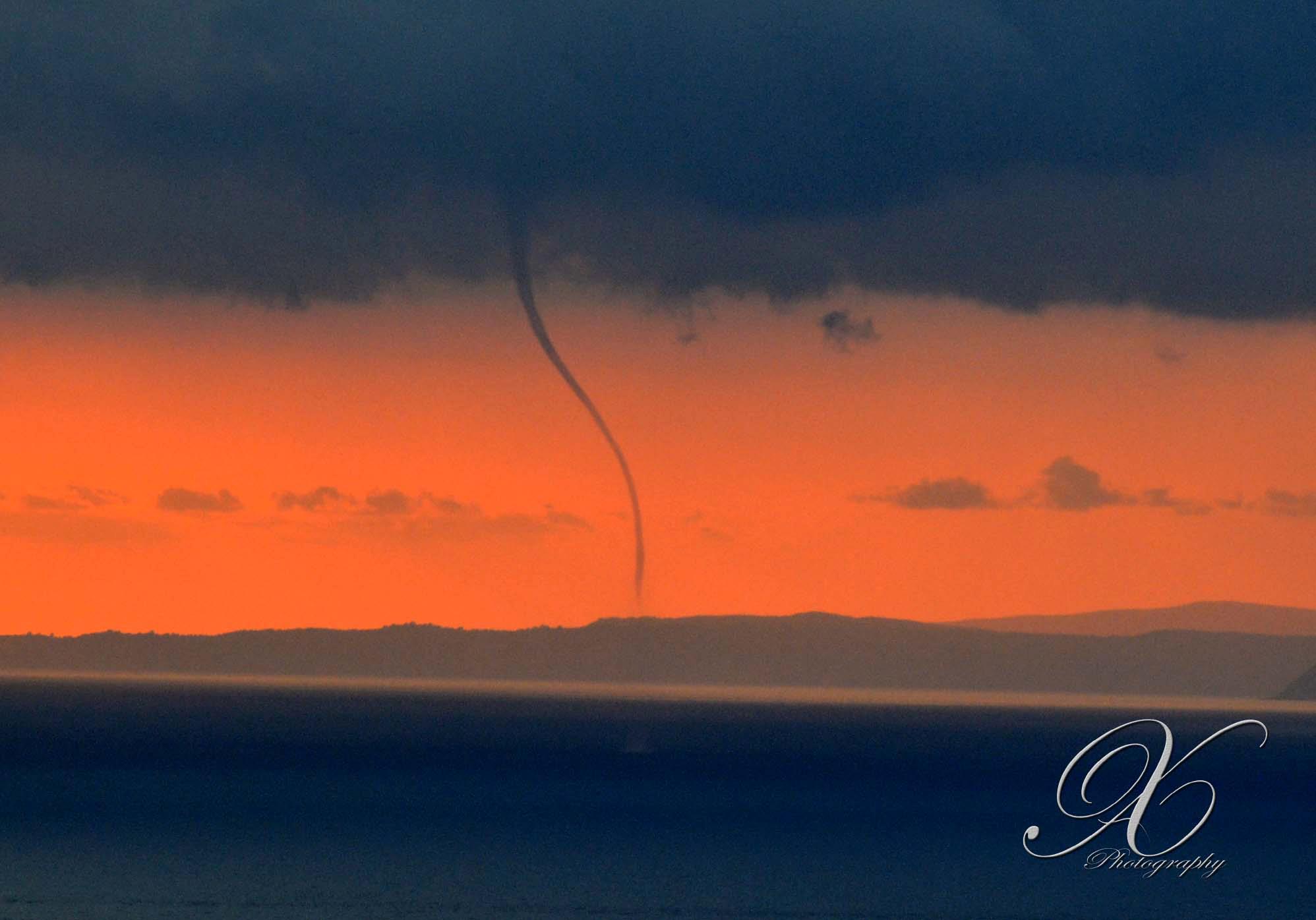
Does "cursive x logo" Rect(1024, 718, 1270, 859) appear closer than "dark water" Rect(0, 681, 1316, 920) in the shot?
No

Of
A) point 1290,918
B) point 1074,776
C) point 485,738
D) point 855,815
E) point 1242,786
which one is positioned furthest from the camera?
point 485,738

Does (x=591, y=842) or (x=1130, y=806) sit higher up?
(x=1130, y=806)

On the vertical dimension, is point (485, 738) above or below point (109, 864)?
above

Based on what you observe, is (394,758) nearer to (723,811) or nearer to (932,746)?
(723,811)

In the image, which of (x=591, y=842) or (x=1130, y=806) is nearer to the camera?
(x=591, y=842)

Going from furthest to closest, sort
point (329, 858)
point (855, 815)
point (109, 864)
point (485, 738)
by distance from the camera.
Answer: point (485, 738) < point (855, 815) < point (329, 858) < point (109, 864)

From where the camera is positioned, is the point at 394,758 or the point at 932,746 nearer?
the point at 394,758

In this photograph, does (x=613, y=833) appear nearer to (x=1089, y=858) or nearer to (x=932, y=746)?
(x=1089, y=858)

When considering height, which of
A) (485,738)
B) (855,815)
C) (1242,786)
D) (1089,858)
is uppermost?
(485,738)

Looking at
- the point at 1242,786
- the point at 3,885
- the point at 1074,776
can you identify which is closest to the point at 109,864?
the point at 3,885

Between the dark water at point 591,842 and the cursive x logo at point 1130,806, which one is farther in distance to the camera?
the cursive x logo at point 1130,806
